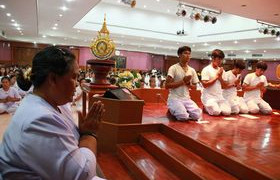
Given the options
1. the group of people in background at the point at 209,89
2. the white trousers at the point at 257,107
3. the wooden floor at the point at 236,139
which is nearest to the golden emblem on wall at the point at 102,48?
the group of people in background at the point at 209,89

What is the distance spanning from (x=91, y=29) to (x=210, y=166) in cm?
1147

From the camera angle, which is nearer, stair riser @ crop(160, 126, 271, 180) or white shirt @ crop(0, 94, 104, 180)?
white shirt @ crop(0, 94, 104, 180)

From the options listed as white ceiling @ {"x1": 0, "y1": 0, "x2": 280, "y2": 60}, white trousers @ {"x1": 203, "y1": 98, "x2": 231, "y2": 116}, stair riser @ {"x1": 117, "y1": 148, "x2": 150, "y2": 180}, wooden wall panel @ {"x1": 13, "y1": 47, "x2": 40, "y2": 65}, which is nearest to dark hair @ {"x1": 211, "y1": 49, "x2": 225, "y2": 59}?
white trousers @ {"x1": 203, "y1": 98, "x2": 231, "y2": 116}

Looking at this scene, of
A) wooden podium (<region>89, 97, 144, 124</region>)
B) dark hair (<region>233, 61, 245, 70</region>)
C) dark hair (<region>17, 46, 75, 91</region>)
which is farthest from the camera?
dark hair (<region>233, 61, 245, 70</region>)

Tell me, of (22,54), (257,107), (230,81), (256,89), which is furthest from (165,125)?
(22,54)

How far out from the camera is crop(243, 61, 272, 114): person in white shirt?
5.07 metres

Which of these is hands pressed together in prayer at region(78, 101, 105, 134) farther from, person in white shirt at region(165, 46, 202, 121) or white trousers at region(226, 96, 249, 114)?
white trousers at region(226, 96, 249, 114)

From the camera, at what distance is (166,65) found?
21.8 metres

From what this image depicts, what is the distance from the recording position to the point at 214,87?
177 inches

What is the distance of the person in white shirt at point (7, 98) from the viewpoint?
5.84m

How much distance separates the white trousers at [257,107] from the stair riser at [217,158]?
2774mm

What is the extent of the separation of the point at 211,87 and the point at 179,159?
240 centimetres

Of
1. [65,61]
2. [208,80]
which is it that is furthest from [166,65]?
[65,61]

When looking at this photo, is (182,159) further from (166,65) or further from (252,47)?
(166,65)
